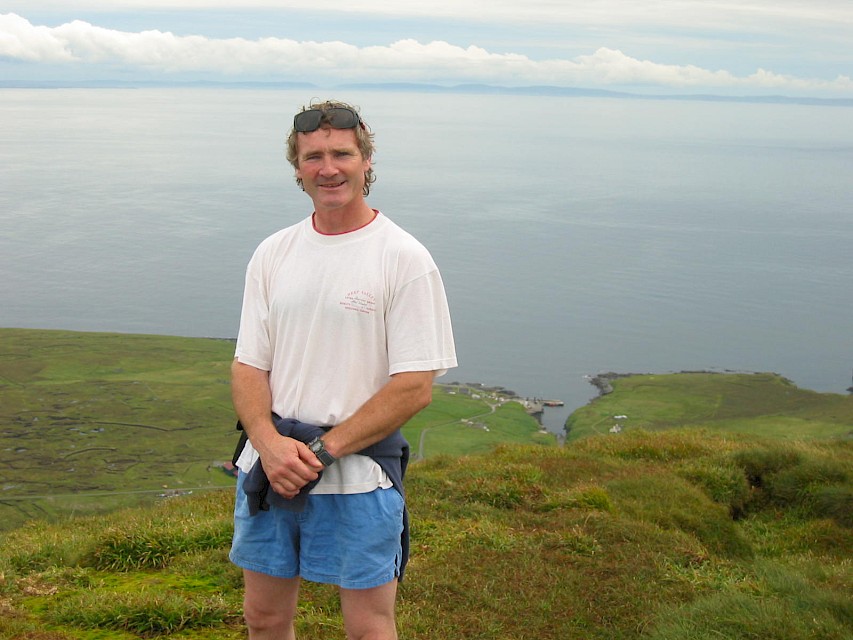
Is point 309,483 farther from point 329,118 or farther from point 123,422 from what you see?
point 123,422

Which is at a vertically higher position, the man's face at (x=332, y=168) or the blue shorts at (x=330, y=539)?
the man's face at (x=332, y=168)

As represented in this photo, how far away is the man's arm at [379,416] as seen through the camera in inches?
151

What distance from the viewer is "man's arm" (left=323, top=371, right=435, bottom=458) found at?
3826mm

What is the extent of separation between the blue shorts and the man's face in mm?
1324

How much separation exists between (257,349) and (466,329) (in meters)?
80.2

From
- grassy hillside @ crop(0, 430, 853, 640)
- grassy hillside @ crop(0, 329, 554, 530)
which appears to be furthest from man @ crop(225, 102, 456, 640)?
grassy hillside @ crop(0, 329, 554, 530)

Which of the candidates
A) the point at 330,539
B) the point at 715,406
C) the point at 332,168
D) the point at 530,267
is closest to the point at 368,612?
the point at 330,539

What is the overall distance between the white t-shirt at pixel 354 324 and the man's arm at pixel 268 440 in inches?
4.9

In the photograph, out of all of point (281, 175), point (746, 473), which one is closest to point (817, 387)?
point (746, 473)

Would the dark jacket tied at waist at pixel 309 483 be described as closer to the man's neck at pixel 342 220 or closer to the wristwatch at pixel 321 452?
the wristwatch at pixel 321 452

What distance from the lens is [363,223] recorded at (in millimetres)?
4074

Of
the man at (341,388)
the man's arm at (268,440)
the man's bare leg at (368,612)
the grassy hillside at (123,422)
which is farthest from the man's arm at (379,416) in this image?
the grassy hillside at (123,422)

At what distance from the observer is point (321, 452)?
150 inches

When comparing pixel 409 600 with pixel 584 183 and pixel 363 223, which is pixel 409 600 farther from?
pixel 584 183
